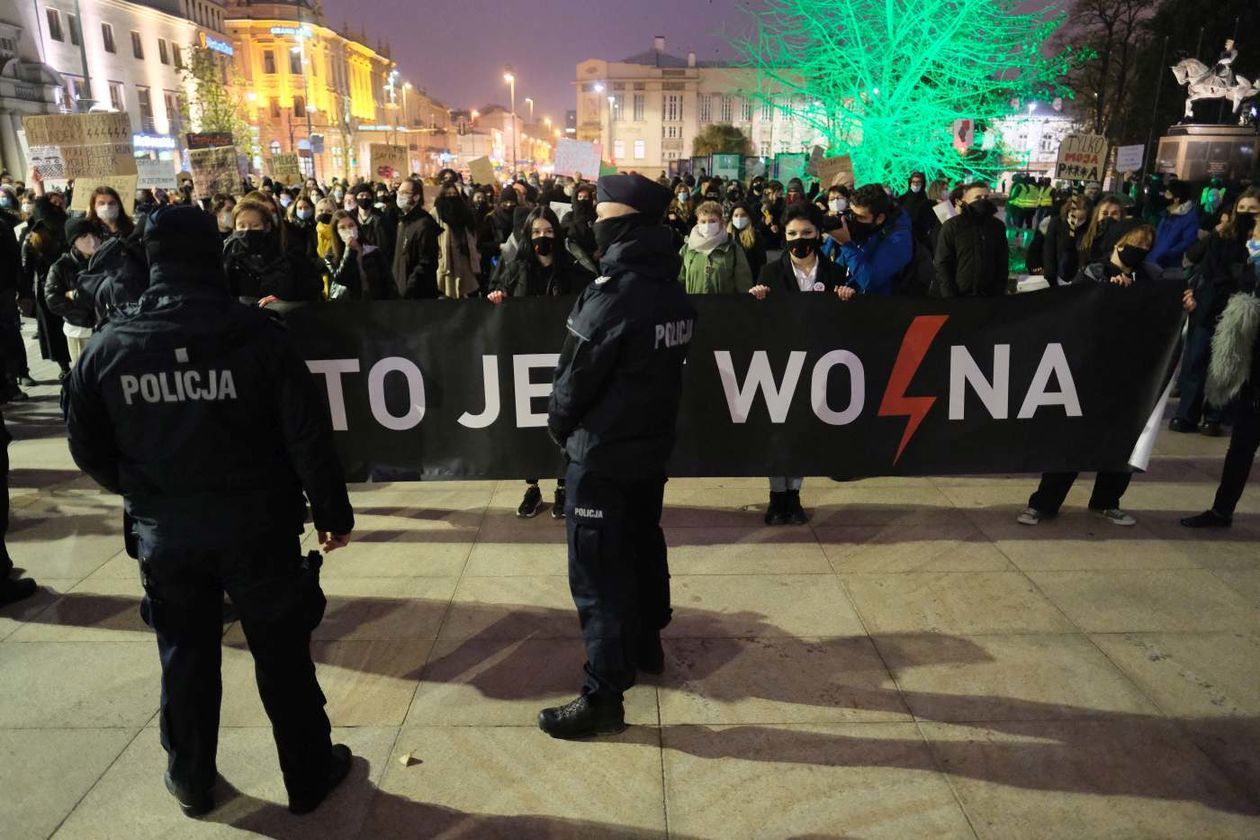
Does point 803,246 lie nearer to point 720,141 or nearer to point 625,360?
point 625,360

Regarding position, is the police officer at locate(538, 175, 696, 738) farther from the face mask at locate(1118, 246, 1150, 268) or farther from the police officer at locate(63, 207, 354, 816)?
the face mask at locate(1118, 246, 1150, 268)

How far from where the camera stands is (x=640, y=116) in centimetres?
12462

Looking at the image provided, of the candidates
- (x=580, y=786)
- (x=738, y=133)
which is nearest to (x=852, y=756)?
(x=580, y=786)

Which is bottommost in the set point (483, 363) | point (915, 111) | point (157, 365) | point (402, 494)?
point (402, 494)

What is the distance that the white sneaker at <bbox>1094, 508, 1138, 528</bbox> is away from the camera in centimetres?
538

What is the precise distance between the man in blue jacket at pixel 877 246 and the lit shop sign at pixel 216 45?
73.0m

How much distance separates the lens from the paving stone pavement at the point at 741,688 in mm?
2953

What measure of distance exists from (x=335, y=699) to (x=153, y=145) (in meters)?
61.8

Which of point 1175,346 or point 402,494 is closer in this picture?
point 1175,346

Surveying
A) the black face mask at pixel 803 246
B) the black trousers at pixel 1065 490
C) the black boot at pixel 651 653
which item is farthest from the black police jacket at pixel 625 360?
the black trousers at pixel 1065 490

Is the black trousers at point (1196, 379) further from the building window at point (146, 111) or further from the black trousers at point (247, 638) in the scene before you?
the building window at point (146, 111)

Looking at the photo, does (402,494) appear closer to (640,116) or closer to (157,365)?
(157,365)

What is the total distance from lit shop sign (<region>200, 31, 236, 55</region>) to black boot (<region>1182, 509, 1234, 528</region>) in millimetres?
75269

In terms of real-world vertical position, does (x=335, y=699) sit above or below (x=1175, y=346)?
below
